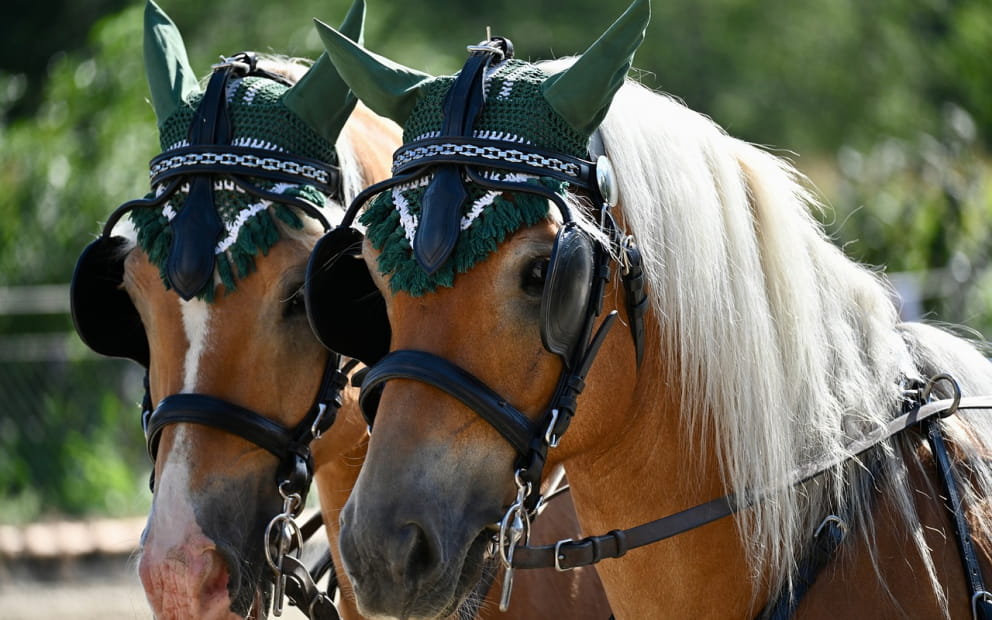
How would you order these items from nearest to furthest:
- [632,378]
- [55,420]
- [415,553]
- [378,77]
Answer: [415,553] → [632,378] → [378,77] → [55,420]

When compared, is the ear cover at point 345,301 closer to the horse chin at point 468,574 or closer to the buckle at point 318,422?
the buckle at point 318,422

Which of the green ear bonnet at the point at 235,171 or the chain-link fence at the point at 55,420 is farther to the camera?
the chain-link fence at the point at 55,420

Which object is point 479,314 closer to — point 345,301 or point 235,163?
point 345,301

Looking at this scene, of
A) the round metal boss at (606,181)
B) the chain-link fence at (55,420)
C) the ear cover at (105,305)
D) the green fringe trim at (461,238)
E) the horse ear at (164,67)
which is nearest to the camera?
the green fringe trim at (461,238)

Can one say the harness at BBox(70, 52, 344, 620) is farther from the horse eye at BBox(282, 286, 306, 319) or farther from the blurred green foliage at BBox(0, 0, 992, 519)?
the blurred green foliage at BBox(0, 0, 992, 519)

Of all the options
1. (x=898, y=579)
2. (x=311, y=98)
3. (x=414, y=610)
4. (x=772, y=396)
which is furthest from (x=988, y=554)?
(x=311, y=98)

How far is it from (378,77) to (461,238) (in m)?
0.47

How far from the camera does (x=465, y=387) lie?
1.73 meters

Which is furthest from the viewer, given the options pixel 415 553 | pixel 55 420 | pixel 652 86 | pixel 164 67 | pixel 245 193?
pixel 652 86

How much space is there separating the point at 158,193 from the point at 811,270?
1473 mm

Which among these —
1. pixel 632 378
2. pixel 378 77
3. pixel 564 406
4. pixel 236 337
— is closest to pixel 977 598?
pixel 632 378

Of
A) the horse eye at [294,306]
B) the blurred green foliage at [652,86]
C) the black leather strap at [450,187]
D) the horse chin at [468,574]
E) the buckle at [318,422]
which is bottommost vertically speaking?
the horse chin at [468,574]

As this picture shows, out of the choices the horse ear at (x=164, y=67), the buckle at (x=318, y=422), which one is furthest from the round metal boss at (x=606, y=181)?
the horse ear at (x=164, y=67)

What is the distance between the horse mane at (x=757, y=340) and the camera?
1940mm
